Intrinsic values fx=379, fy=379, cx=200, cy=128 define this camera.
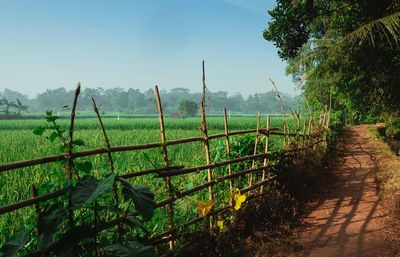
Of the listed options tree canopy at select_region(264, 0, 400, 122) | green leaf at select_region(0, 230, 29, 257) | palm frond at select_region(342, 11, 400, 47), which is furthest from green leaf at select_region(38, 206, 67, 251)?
tree canopy at select_region(264, 0, 400, 122)

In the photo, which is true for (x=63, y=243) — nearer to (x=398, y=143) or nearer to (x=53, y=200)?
(x=53, y=200)

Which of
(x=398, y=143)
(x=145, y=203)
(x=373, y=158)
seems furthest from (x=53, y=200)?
(x=398, y=143)

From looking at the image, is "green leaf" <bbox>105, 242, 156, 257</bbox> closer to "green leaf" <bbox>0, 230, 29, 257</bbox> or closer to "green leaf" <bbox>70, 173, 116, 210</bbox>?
"green leaf" <bbox>70, 173, 116, 210</bbox>

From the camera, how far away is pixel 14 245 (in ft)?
7.07

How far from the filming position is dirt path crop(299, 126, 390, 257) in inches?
172

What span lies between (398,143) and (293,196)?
41.4 ft

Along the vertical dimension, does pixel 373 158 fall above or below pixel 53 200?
below

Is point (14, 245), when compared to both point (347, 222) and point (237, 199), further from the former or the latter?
point (347, 222)

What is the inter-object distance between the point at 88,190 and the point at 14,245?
499 millimetres

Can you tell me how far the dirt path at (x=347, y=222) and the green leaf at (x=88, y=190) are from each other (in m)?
2.85

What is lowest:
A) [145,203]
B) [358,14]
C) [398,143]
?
[398,143]

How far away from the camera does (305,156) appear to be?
7.65 metres

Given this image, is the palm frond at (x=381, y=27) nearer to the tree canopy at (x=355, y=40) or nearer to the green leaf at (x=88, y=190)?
the tree canopy at (x=355, y=40)

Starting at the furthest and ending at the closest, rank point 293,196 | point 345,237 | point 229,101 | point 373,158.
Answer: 1. point 229,101
2. point 373,158
3. point 293,196
4. point 345,237
